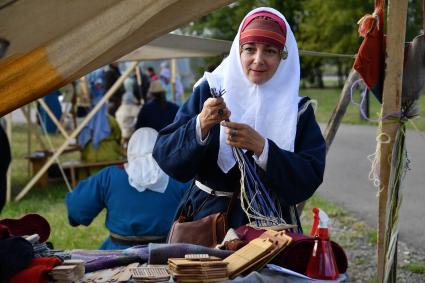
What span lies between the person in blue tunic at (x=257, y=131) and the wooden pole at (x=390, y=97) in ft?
1.18

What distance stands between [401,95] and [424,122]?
10.6m

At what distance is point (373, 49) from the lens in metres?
2.98

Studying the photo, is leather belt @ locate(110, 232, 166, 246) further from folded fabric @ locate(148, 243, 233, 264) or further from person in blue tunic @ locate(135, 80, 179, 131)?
person in blue tunic @ locate(135, 80, 179, 131)

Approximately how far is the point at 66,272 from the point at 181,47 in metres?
→ 4.00

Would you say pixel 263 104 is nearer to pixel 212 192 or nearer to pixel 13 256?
pixel 212 192

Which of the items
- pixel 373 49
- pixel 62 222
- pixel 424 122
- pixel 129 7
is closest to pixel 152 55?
pixel 62 222

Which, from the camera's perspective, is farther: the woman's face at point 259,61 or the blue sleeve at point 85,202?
the blue sleeve at point 85,202

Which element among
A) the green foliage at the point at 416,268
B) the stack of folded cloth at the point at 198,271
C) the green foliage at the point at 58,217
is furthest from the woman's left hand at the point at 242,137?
the green foliage at the point at 58,217

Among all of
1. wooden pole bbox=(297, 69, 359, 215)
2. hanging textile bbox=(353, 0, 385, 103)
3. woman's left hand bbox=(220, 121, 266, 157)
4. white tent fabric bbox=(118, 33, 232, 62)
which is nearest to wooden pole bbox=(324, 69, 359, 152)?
wooden pole bbox=(297, 69, 359, 215)

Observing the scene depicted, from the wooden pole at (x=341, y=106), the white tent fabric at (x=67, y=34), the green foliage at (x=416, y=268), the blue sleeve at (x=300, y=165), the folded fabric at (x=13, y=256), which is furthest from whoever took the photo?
the green foliage at (x=416, y=268)

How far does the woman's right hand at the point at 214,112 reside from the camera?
2.49 m

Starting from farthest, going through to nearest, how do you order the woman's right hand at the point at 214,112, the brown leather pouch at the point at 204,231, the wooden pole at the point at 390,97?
the wooden pole at the point at 390,97 < the brown leather pouch at the point at 204,231 < the woman's right hand at the point at 214,112

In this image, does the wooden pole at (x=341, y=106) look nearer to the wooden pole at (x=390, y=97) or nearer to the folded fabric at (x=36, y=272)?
the wooden pole at (x=390, y=97)

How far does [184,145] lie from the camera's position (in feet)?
8.64
